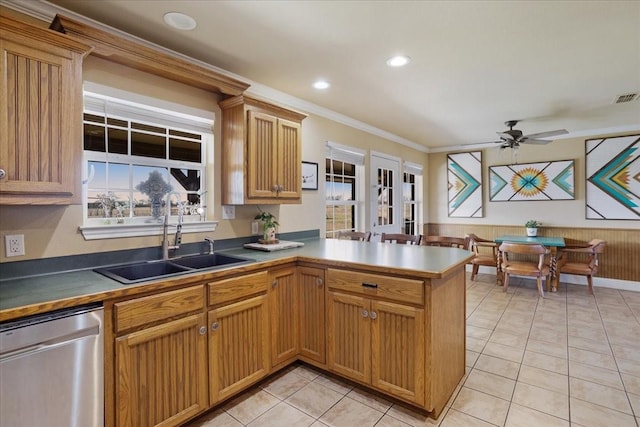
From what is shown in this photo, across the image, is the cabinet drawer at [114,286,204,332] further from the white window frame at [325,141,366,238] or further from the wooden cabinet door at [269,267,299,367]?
the white window frame at [325,141,366,238]

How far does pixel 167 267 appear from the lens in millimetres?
2291

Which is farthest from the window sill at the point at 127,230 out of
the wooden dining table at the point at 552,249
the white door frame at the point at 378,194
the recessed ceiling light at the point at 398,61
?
the wooden dining table at the point at 552,249

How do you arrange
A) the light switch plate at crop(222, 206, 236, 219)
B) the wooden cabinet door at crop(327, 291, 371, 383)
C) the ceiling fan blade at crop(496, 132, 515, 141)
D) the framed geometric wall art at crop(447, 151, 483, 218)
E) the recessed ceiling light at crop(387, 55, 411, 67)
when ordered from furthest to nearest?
the framed geometric wall art at crop(447, 151, 483, 218) < the ceiling fan blade at crop(496, 132, 515, 141) < the light switch plate at crop(222, 206, 236, 219) < the recessed ceiling light at crop(387, 55, 411, 67) < the wooden cabinet door at crop(327, 291, 371, 383)

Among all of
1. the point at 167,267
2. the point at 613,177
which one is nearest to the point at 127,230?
the point at 167,267

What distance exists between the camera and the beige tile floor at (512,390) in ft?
6.46

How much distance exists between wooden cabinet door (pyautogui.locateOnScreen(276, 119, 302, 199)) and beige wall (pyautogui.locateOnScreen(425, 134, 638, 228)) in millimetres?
4285

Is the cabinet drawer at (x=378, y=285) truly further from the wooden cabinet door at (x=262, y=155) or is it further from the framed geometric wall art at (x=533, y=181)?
the framed geometric wall art at (x=533, y=181)

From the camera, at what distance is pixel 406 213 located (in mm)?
6008

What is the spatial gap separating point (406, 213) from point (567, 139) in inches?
109

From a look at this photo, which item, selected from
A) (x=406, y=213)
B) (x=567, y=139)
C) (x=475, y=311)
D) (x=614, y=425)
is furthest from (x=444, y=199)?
(x=614, y=425)

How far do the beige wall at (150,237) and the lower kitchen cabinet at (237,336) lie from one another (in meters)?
0.74

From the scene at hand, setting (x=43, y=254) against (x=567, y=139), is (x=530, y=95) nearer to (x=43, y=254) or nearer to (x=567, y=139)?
(x=567, y=139)

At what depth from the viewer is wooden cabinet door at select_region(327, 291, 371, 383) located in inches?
84.9

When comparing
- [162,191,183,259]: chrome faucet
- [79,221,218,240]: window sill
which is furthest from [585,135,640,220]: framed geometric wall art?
[162,191,183,259]: chrome faucet
